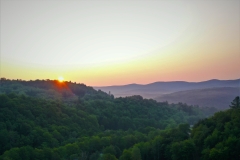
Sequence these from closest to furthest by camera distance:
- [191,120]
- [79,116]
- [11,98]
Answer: [11,98], [79,116], [191,120]

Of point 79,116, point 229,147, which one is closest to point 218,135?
point 229,147

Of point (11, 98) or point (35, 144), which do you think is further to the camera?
point (11, 98)

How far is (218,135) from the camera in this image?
40.9 m

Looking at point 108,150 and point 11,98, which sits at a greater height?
point 11,98

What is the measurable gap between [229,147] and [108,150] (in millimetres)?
18925

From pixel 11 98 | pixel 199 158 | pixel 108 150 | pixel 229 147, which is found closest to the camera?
pixel 229 147

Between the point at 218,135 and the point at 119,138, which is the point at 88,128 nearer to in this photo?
the point at 119,138

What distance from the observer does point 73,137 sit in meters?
57.3

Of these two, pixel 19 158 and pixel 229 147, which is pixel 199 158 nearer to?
pixel 229 147

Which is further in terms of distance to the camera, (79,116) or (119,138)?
(79,116)

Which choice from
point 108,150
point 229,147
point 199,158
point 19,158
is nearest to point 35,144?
point 19,158

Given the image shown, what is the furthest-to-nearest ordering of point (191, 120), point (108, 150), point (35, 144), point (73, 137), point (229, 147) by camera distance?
point (191, 120) < point (73, 137) < point (35, 144) < point (108, 150) < point (229, 147)

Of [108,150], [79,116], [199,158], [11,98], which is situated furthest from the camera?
[79,116]

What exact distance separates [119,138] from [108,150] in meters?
7.37
